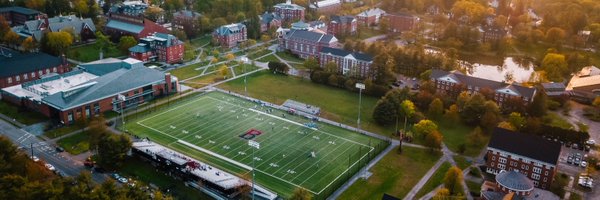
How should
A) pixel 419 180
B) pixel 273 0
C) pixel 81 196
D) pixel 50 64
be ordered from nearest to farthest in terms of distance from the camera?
1. pixel 81 196
2. pixel 419 180
3. pixel 50 64
4. pixel 273 0

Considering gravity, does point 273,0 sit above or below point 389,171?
above

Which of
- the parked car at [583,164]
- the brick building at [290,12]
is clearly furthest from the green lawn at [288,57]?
the parked car at [583,164]

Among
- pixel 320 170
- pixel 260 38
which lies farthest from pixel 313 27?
pixel 320 170

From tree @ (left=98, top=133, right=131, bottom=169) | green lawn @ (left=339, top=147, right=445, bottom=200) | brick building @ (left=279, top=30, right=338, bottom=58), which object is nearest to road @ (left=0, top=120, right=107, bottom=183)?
tree @ (left=98, top=133, right=131, bottom=169)

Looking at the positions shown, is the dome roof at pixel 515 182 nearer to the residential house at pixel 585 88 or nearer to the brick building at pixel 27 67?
the residential house at pixel 585 88

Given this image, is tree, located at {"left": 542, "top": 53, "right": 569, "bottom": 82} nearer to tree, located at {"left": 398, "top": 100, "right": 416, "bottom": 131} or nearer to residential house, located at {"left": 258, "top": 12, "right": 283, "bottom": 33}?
tree, located at {"left": 398, "top": 100, "right": 416, "bottom": 131}

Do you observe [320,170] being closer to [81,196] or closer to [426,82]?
[81,196]
